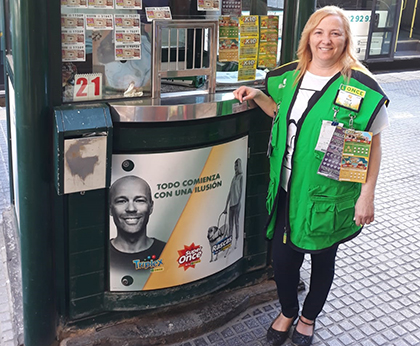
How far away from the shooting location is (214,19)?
2.71 metres

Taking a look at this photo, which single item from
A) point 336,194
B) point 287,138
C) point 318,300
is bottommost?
point 318,300

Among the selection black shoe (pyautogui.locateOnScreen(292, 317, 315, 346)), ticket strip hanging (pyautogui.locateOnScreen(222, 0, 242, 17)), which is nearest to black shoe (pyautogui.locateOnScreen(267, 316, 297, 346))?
black shoe (pyautogui.locateOnScreen(292, 317, 315, 346))

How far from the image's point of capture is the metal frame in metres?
2.56

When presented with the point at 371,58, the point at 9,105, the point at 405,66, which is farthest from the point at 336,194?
the point at 405,66

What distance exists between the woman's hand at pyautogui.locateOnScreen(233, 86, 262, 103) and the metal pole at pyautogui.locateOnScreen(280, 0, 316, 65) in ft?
1.29

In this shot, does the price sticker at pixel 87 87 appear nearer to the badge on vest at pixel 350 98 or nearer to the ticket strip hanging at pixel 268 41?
the ticket strip hanging at pixel 268 41

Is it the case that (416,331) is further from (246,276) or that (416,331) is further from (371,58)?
(371,58)

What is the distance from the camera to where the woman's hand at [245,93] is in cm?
268

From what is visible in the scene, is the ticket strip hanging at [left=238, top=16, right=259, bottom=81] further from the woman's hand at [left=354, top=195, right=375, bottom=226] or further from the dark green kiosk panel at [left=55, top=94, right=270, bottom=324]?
the woman's hand at [left=354, top=195, right=375, bottom=226]

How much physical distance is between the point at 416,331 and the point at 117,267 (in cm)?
164

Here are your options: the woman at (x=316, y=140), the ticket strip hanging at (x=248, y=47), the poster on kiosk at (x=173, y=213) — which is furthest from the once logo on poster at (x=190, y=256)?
the ticket strip hanging at (x=248, y=47)

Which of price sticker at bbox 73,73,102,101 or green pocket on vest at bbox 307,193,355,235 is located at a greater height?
price sticker at bbox 73,73,102,101

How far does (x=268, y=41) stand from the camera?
295cm

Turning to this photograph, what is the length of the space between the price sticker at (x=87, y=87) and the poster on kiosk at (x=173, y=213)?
31 cm
